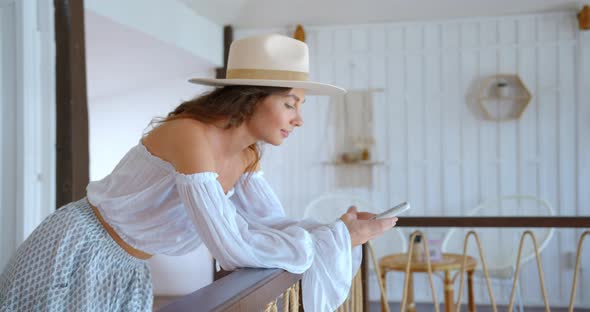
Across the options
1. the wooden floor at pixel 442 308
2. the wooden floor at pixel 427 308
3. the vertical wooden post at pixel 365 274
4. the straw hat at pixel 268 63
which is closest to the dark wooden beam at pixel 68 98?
the vertical wooden post at pixel 365 274

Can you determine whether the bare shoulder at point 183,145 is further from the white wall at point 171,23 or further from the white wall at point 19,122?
the white wall at point 171,23

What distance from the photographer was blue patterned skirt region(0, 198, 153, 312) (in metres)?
1.46

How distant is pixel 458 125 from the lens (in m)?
5.87

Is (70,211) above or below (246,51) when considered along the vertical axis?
below

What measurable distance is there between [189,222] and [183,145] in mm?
249

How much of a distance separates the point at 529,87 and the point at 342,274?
4622mm

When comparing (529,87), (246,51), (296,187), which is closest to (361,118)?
(296,187)

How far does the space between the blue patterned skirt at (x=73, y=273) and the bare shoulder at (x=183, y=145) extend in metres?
0.25

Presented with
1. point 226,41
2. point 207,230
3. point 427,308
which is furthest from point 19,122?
point 427,308

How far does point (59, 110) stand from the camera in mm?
3496

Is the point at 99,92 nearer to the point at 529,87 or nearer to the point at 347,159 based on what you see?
the point at 347,159

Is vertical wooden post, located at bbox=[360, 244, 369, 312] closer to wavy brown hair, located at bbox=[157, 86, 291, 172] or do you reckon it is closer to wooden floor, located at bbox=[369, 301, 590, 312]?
wavy brown hair, located at bbox=[157, 86, 291, 172]

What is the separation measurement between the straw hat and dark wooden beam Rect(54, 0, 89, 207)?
6.77ft

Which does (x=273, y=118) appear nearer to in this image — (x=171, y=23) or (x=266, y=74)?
(x=266, y=74)
